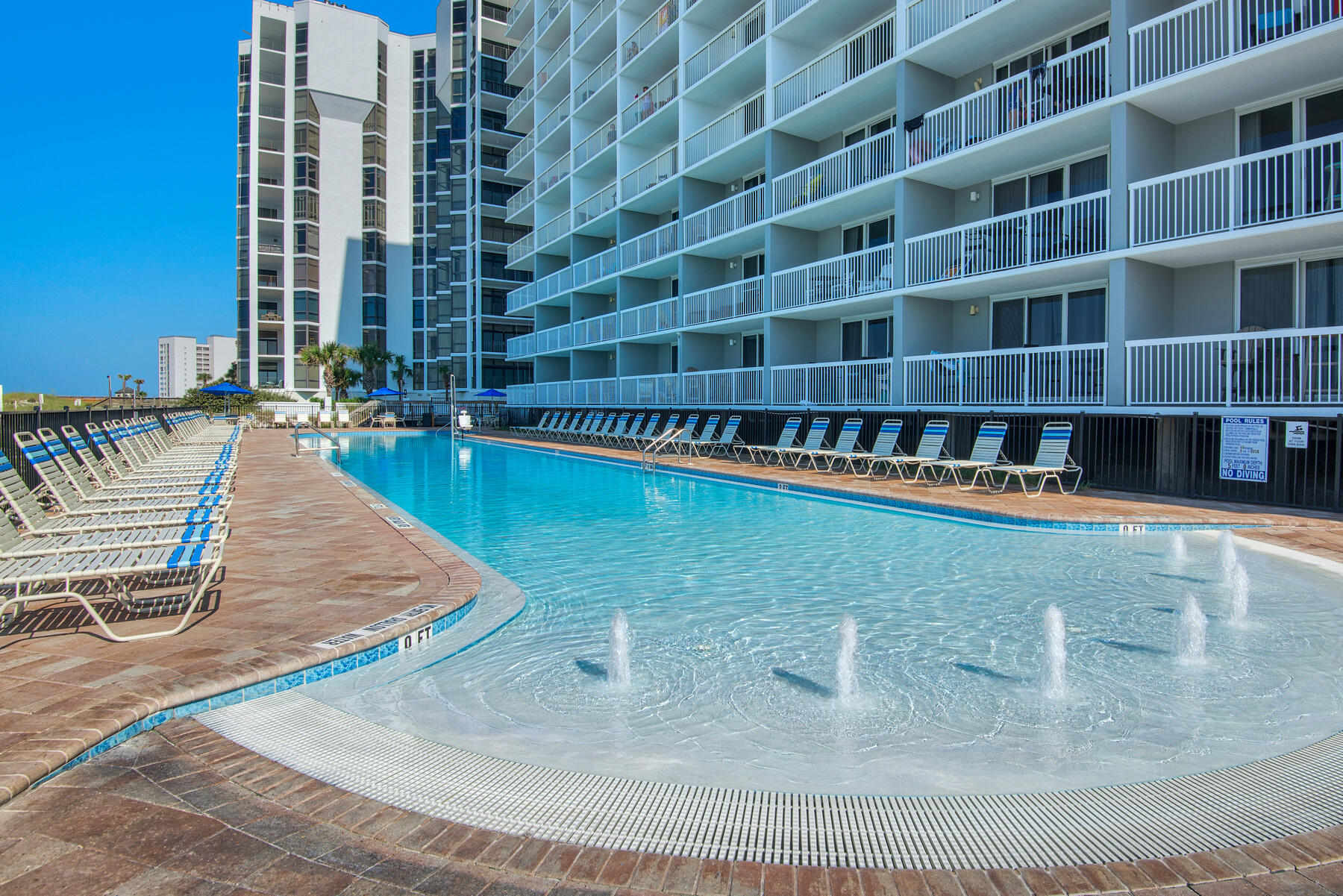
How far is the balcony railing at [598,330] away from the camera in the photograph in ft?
80.9

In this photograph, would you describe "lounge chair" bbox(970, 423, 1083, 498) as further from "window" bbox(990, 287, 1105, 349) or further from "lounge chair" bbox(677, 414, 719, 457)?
"lounge chair" bbox(677, 414, 719, 457)

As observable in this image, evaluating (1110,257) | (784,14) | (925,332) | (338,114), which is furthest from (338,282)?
(1110,257)

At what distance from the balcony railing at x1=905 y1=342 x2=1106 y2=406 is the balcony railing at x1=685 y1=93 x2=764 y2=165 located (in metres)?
8.35

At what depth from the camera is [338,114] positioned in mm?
55469

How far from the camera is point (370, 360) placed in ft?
172

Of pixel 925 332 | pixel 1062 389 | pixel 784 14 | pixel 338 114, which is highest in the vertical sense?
pixel 338 114

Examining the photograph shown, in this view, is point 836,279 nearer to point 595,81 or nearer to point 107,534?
point 107,534

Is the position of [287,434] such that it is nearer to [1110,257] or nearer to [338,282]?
[338,282]

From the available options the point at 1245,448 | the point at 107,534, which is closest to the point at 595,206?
the point at 1245,448

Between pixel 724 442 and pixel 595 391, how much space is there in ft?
33.7

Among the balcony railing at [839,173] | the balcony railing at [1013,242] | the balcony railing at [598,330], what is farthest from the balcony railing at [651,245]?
the balcony railing at [1013,242]

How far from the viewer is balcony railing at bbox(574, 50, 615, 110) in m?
25.9

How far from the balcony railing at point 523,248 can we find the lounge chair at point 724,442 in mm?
16480

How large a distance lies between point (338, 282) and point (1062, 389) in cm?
5445
